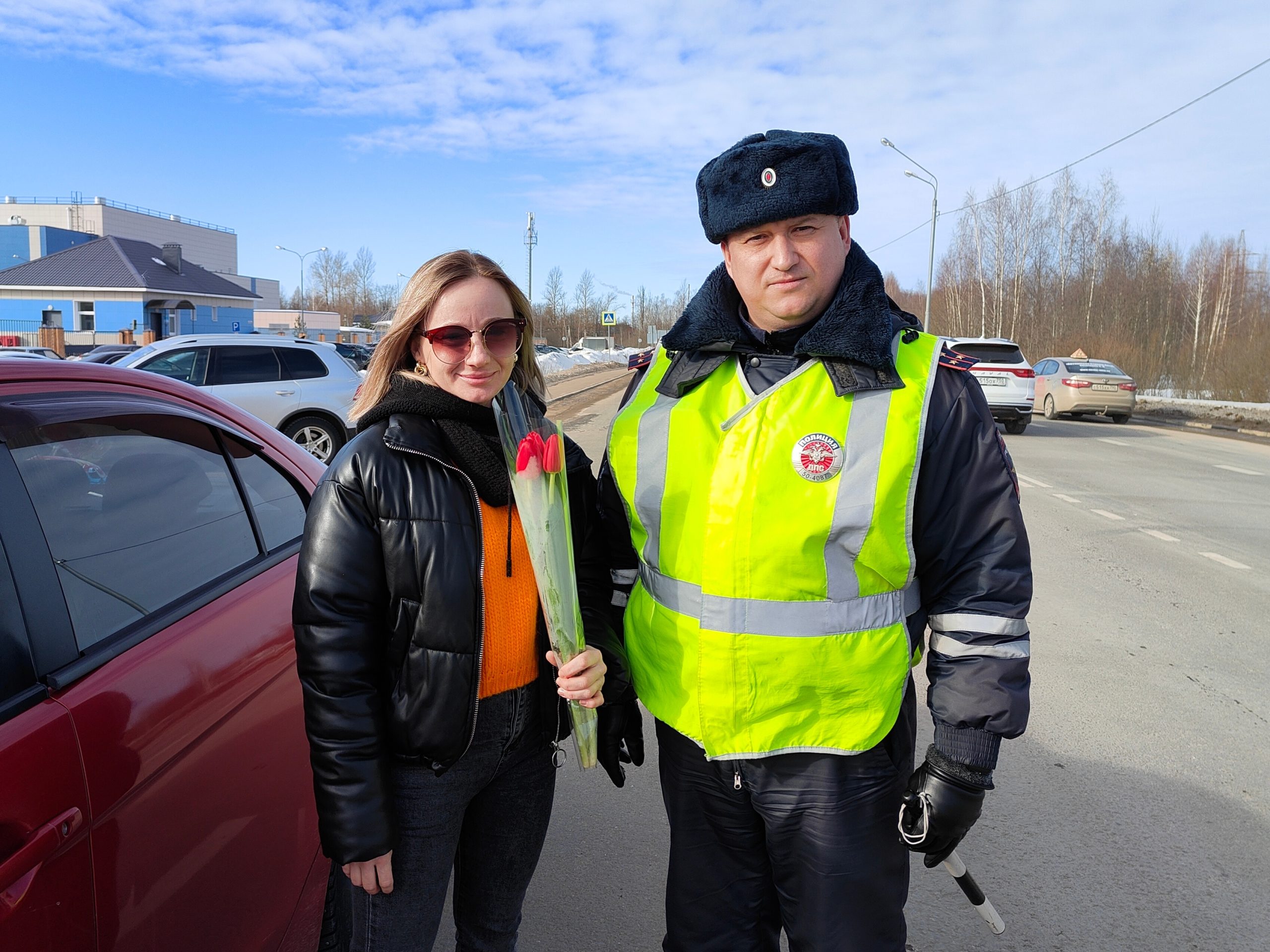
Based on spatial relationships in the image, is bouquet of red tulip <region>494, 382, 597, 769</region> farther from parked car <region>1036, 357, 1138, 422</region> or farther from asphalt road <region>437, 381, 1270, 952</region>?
parked car <region>1036, 357, 1138, 422</region>

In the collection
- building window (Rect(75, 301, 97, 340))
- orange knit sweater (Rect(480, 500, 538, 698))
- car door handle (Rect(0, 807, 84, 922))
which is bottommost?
car door handle (Rect(0, 807, 84, 922))

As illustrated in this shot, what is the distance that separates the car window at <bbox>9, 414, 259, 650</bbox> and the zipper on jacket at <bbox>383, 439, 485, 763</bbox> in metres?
0.61

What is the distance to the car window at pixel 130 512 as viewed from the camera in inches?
62.1

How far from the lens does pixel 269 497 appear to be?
2580 millimetres

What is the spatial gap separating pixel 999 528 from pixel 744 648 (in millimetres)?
579

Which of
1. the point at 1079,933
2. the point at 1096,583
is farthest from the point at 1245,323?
the point at 1079,933

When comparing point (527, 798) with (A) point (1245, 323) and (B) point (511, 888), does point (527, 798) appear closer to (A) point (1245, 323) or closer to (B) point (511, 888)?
(B) point (511, 888)

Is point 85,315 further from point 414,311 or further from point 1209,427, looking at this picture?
point 414,311

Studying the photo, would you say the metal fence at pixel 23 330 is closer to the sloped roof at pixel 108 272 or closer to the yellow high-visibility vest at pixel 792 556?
the sloped roof at pixel 108 272

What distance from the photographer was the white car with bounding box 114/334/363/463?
11.5m

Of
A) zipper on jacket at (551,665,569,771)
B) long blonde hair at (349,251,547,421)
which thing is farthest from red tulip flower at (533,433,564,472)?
zipper on jacket at (551,665,569,771)

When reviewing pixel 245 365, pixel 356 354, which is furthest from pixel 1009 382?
pixel 356 354

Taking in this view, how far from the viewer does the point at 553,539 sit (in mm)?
1781

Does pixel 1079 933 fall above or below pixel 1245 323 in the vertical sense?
below
